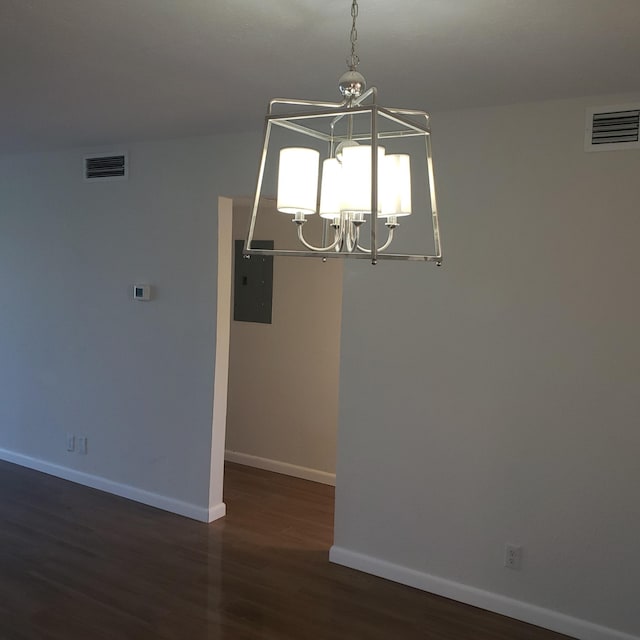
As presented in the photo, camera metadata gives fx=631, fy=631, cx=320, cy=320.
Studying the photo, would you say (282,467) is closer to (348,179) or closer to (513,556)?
(513,556)

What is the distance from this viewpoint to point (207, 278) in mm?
4125

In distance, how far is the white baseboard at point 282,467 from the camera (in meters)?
5.04

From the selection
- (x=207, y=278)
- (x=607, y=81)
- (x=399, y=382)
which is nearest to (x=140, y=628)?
(x=399, y=382)

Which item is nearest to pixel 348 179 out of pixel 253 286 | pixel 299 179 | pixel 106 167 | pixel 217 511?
pixel 299 179

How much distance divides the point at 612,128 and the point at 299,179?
2.00m

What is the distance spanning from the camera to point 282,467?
5.25 m

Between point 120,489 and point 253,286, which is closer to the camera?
point 120,489

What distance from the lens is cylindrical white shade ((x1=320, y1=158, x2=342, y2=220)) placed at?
1467mm

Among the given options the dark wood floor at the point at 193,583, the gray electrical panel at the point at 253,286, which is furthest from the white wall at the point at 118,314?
the gray electrical panel at the point at 253,286

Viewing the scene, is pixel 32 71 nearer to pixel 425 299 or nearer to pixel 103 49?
pixel 103 49

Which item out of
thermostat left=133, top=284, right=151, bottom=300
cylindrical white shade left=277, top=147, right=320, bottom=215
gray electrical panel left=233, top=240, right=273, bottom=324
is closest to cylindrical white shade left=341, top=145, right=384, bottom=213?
cylindrical white shade left=277, top=147, right=320, bottom=215

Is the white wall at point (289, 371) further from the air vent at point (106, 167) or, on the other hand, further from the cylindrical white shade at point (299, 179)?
the cylindrical white shade at point (299, 179)

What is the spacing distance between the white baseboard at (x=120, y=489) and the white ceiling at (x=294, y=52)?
254 centimetres

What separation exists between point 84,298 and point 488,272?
3.01 metres
